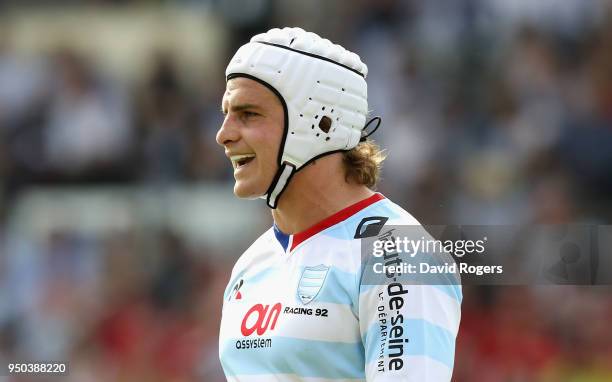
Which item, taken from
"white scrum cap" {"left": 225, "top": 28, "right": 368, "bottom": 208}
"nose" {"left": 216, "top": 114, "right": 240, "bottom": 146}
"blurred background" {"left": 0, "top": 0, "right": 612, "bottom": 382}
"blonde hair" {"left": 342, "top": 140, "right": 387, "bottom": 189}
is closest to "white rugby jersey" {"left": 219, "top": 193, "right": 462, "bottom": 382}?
"blonde hair" {"left": 342, "top": 140, "right": 387, "bottom": 189}

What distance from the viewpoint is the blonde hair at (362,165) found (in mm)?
4086

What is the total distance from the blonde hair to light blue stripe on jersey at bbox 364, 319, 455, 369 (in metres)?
0.66

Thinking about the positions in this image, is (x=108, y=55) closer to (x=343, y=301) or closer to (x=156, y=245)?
(x=156, y=245)

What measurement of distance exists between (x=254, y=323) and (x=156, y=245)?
18.2 feet

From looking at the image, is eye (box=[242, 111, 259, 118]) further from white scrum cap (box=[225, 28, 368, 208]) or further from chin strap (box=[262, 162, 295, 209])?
chin strap (box=[262, 162, 295, 209])

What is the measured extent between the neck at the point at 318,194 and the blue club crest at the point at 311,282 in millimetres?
212

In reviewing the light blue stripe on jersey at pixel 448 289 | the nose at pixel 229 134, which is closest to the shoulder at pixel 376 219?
the light blue stripe on jersey at pixel 448 289

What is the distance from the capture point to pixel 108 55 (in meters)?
11.3

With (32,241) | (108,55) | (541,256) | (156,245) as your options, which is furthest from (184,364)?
(108,55)

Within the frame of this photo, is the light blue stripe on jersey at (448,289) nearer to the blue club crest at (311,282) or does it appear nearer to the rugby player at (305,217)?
the rugby player at (305,217)

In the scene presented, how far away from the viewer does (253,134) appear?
3996 millimetres

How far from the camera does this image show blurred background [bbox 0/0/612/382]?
26.1 ft

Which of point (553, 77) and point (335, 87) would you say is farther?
point (553, 77)

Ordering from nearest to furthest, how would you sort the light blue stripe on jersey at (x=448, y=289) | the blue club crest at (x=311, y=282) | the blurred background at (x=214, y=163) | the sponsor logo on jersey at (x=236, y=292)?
the light blue stripe on jersey at (x=448, y=289)
the blue club crest at (x=311, y=282)
the sponsor logo on jersey at (x=236, y=292)
the blurred background at (x=214, y=163)
